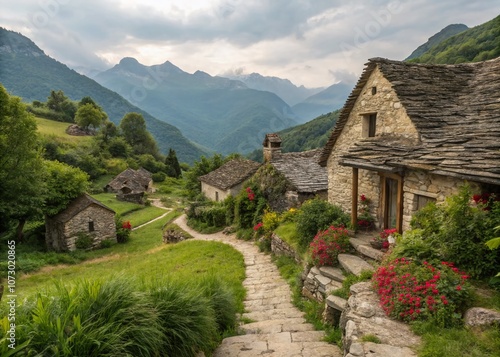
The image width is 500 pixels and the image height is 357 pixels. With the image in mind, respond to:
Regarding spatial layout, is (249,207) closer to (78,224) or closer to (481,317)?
(78,224)

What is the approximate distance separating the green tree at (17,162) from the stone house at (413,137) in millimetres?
20702

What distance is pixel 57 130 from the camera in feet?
227

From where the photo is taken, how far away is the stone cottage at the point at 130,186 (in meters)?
45.1

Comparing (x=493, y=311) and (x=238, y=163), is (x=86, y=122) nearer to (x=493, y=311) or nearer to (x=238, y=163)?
(x=238, y=163)

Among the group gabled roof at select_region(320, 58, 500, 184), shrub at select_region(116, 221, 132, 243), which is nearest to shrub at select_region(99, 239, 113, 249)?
shrub at select_region(116, 221, 132, 243)

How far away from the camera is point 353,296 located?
6020mm

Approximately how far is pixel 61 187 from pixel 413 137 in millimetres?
25574

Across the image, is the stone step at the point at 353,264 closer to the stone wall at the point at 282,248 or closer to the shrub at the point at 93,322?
the stone wall at the point at 282,248

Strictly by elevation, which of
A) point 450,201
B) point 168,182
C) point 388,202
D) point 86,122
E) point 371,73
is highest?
point 86,122

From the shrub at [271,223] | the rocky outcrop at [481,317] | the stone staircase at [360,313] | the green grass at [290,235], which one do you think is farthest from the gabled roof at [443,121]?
the shrub at [271,223]

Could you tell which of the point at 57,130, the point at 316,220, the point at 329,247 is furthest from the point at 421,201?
the point at 57,130

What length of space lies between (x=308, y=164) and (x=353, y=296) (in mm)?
14465

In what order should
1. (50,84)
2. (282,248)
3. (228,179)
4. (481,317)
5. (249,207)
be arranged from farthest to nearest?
(50,84), (228,179), (249,207), (282,248), (481,317)

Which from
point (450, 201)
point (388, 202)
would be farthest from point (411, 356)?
point (388, 202)
